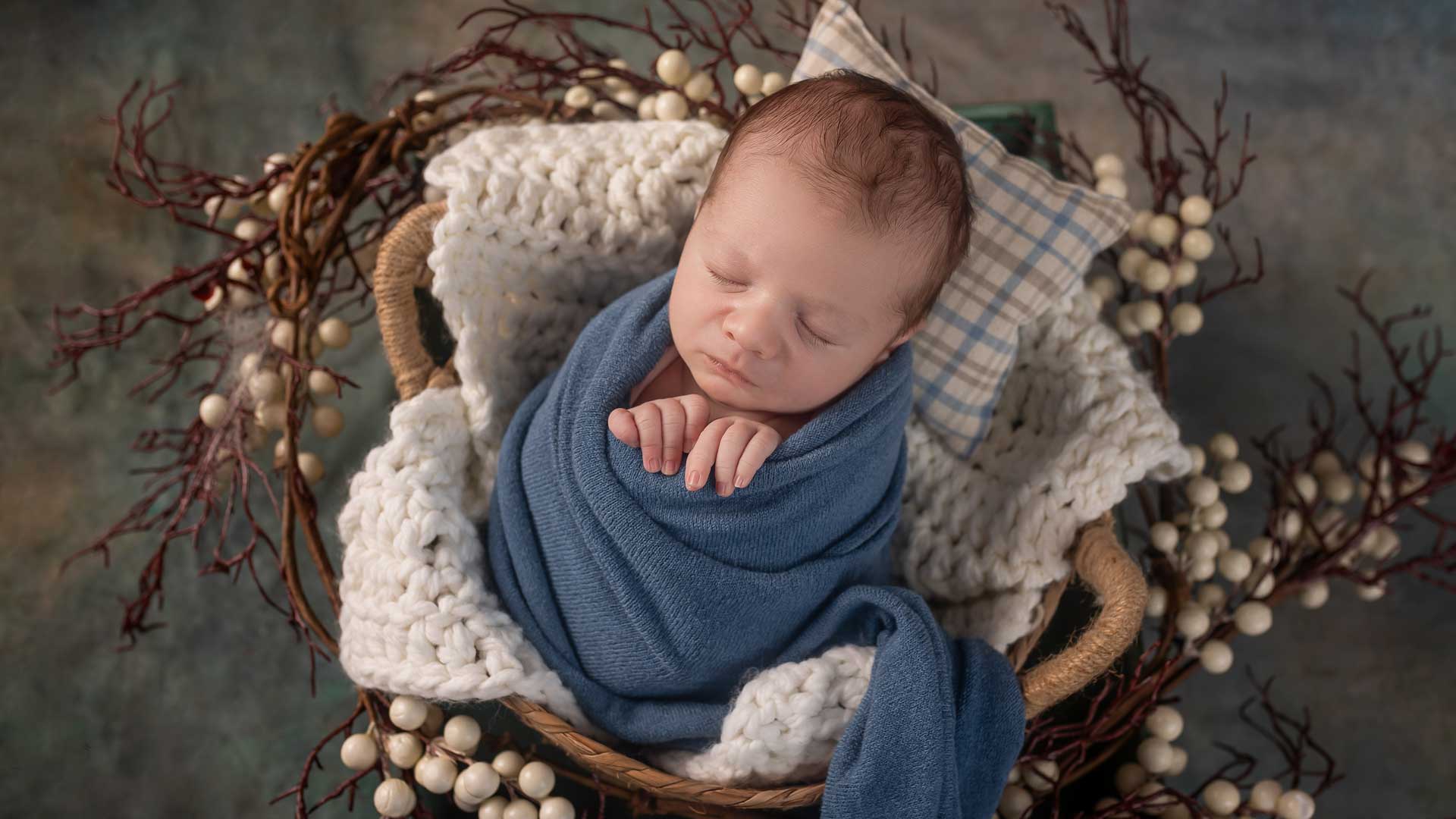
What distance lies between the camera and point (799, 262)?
3.44ft

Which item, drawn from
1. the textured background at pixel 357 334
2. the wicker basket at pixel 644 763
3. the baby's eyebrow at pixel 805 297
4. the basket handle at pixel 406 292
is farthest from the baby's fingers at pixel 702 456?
the textured background at pixel 357 334

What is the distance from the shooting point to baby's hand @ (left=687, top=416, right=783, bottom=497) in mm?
1063

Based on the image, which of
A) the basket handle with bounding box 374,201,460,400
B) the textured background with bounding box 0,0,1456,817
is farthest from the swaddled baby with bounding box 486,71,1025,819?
the textured background with bounding box 0,0,1456,817

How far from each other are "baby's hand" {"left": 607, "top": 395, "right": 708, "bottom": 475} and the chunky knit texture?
25cm

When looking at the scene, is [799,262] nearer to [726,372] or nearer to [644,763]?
[726,372]

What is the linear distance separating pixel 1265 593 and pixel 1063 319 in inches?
19.3

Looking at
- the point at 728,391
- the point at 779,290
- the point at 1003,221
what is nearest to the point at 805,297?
the point at 779,290

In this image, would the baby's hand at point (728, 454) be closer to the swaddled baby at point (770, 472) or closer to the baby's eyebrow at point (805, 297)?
the swaddled baby at point (770, 472)

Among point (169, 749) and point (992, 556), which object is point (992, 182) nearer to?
point (992, 556)

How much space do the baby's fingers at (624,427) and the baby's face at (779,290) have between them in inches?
4.2

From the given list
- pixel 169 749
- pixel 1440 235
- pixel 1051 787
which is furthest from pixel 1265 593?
pixel 169 749

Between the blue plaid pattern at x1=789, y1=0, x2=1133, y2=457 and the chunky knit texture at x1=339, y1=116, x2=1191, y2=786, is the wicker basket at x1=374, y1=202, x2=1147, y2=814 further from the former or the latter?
the blue plaid pattern at x1=789, y1=0, x2=1133, y2=457

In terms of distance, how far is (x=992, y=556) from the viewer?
1.34 meters

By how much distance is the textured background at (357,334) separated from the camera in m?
1.58
